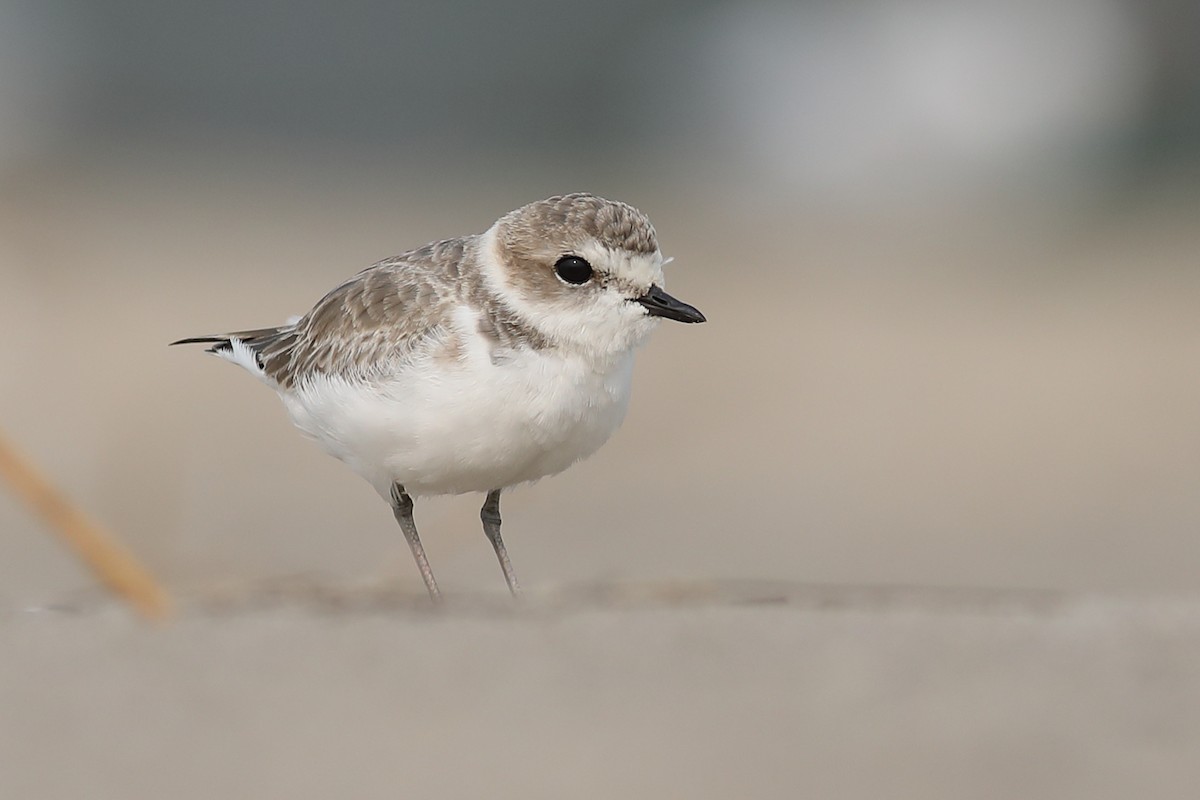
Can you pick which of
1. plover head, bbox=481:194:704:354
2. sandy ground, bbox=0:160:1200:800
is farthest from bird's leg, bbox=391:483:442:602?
plover head, bbox=481:194:704:354

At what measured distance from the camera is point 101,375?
9.97 meters

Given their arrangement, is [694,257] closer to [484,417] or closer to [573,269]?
[573,269]

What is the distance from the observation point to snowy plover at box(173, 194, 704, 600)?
3611 mm

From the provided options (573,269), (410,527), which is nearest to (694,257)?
(410,527)

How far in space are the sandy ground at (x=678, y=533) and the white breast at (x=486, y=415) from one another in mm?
315

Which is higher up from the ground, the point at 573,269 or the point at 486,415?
the point at 573,269

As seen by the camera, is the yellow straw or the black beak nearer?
the yellow straw

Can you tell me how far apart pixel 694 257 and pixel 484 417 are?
35.7ft

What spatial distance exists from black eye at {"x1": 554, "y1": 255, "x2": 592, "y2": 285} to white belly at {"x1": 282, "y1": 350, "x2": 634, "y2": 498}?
0.17m

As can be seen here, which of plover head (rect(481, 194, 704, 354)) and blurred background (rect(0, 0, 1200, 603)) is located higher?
plover head (rect(481, 194, 704, 354))

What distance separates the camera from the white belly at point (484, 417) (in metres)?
3.60

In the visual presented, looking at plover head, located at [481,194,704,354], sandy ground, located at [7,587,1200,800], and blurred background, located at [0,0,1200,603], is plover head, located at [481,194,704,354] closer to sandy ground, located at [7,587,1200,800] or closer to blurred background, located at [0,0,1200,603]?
sandy ground, located at [7,587,1200,800]

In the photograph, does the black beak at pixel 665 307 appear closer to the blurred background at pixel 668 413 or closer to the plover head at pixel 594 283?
the plover head at pixel 594 283

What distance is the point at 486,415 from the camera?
3.59 metres
